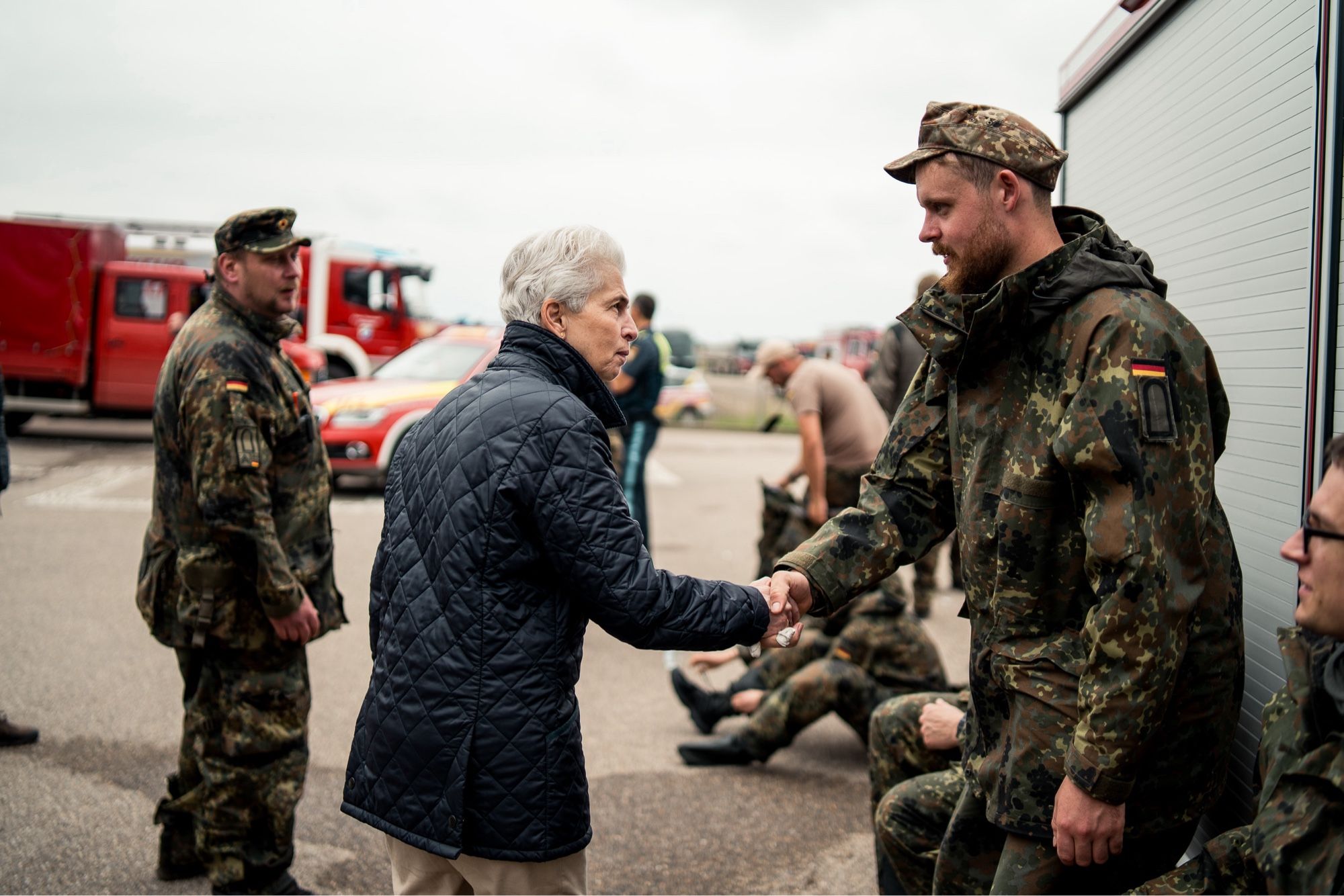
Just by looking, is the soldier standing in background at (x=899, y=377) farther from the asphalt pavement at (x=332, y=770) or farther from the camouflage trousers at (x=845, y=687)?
the camouflage trousers at (x=845, y=687)

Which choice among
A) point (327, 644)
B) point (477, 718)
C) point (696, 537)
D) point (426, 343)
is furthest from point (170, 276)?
point (477, 718)

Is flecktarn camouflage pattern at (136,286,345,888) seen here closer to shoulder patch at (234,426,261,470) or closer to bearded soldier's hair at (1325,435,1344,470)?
shoulder patch at (234,426,261,470)

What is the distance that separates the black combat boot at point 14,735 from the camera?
4.79 meters

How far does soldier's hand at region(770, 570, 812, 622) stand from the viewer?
270 cm

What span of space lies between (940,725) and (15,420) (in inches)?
676

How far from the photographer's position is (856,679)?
4488 millimetres

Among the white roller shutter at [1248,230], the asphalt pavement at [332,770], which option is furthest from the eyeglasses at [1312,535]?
the asphalt pavement at [332,770]

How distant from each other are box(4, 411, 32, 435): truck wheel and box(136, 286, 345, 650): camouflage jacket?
15.1 meters

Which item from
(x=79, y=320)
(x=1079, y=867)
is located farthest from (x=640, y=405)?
(x=79, y=320)

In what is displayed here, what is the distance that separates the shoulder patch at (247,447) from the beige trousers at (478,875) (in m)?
1.46

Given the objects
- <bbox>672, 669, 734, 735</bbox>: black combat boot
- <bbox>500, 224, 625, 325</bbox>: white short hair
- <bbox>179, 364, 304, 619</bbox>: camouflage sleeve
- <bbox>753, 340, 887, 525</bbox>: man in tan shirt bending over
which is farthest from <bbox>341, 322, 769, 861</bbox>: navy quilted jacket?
<bbox>753, 340, 887, 525</bbox>: man in tan shirt bending over

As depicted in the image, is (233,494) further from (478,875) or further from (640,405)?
(640,405)

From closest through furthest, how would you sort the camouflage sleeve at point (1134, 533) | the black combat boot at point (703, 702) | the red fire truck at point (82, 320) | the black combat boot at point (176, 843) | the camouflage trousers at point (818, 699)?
the camouflage sleeve at point (1134, 533) → the black combat boot at point (176, 843) → the camouflage trousers at point (818, 699) → the black combat boot at point (703, 702) → the red fire truck at point (82, 320)

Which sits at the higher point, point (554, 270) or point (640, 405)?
point (554, 270)
